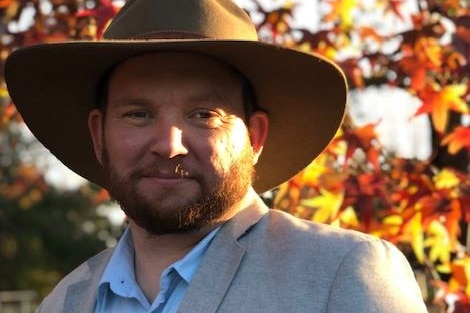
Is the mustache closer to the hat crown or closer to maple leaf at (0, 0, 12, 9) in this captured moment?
the hat crown

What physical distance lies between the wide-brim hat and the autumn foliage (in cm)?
53

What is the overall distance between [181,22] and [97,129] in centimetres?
39

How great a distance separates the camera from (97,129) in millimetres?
2680

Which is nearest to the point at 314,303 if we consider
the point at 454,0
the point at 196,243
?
the point at 196,243

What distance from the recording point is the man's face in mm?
2311

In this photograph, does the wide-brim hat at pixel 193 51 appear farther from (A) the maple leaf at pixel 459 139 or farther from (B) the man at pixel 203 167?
(A) the maple leaf at pixel 459 139

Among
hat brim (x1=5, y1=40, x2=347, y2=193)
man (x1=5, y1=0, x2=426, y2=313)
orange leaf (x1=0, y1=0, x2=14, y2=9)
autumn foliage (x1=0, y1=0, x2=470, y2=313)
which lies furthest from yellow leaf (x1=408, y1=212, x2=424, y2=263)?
orange leaf (x1=0, y1=0, x2=14, y2=9)

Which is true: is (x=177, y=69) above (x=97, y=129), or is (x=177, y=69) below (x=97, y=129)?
above

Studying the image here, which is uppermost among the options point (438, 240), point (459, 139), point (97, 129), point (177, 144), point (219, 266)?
point (177, 144)

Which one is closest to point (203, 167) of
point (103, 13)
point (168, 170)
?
point (168, 170)

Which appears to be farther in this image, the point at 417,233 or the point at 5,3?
the point at 5,3

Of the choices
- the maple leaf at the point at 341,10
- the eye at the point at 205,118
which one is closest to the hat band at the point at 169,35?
the eye at the point at 205,118

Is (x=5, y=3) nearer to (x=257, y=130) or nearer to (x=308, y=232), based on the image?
(x=257, y=130)

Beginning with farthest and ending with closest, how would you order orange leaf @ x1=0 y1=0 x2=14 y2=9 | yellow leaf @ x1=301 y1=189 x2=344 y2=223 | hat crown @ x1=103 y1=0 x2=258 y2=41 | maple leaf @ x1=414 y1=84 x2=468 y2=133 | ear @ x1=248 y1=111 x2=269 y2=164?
orange leaf @ x1=0 y1=0 x2=14 y2=9, maple leaf @ x1=414 y1=84 x2=468 y2=133, yellow leaf @ x1=301 y1=189 x2=344 y2=223, ear @ x1=248 y1=111 x2=269 y2=164, hat crown @ x1=103 y1=0 x2=258 y2=41
